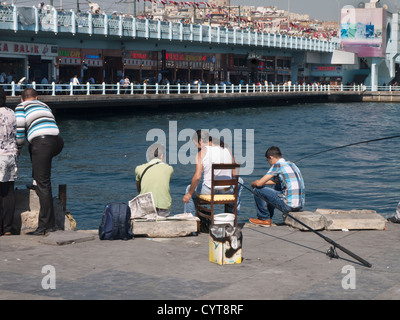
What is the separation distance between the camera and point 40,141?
332 inches

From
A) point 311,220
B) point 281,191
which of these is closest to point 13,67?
point 281,191

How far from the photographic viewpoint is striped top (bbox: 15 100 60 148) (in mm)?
8469

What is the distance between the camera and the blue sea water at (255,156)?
1770 centimetres

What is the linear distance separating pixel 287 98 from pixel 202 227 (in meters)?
58.6

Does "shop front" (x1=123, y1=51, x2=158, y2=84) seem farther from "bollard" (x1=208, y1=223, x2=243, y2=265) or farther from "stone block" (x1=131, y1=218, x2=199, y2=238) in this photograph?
"bollard" (x1=208, y1=223, x2=243, y2=265)

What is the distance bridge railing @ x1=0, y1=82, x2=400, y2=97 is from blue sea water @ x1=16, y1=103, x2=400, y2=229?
5.54ft

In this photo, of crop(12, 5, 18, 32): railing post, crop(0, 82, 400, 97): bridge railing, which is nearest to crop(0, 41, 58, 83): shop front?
crop(0, 82, 400, 97): bridge railing

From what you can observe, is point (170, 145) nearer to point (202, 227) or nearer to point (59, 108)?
point (59, 108)

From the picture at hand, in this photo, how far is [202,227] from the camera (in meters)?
9.28

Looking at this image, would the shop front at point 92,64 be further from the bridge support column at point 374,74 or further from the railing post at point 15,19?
the bridge support column at point 374,74

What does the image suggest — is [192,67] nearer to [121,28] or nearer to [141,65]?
[141,65]

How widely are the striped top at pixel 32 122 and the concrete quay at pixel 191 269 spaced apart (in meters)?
1.20

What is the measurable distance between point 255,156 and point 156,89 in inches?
775
